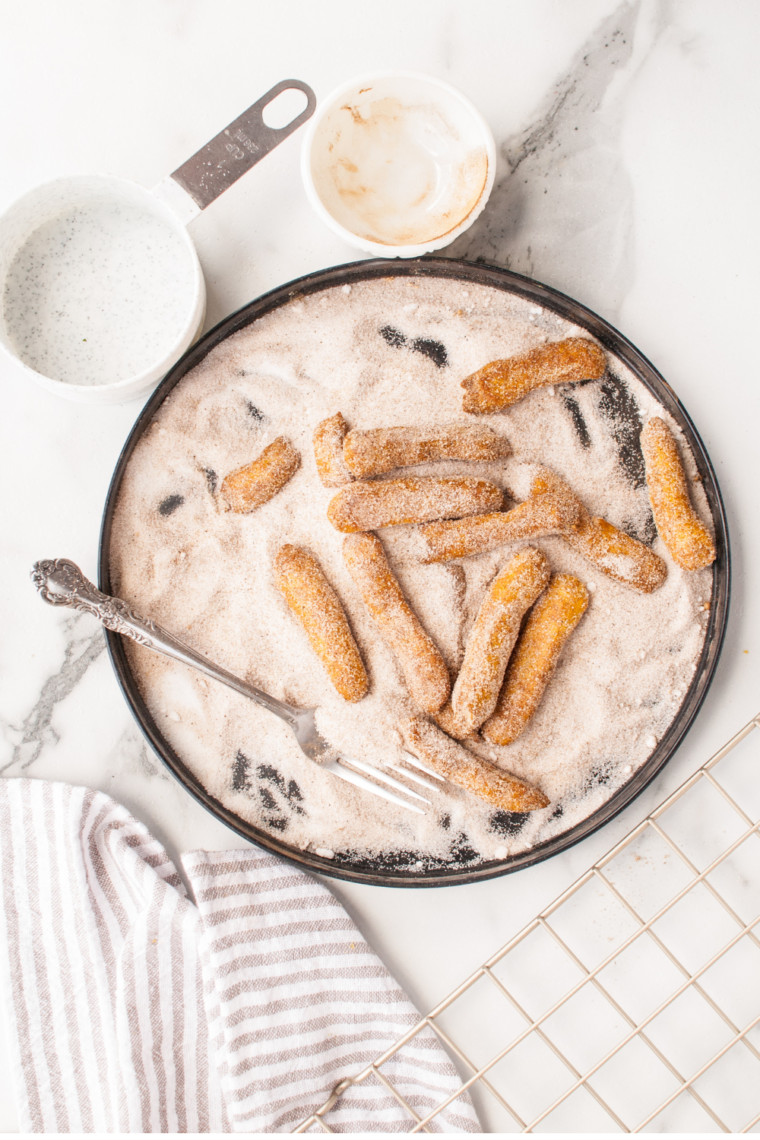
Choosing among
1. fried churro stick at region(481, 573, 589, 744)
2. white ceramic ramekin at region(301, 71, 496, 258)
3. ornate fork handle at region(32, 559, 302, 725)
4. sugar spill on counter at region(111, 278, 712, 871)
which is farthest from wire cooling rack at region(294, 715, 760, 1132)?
white ceramic ramekin at region(301, 71, 496, 258)

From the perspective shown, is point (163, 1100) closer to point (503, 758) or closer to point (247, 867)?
point (247, 867)

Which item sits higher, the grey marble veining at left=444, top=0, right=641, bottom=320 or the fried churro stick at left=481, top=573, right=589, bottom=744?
the grey marble veining at left=444, top=0, right=641, bottom=320

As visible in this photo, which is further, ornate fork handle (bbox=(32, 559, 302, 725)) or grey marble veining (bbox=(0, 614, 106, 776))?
grey marble veining (bbox=(0, 614, 106, 776))

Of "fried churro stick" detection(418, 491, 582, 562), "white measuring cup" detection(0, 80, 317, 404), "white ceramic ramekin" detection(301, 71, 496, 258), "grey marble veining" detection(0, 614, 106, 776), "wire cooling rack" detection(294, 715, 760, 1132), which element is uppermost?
"white measuring cup" detection(0, 80, 317, 404)

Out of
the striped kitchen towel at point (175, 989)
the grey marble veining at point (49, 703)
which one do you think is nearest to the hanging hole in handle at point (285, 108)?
the grey marble veining at point (49, 703)

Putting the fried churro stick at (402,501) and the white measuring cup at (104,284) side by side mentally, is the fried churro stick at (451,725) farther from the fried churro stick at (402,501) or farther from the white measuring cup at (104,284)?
the white measuring cup at (104,284)

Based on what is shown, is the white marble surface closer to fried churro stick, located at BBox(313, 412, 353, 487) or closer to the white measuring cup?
the white measuring cup

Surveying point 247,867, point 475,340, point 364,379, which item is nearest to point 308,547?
point 364,379
